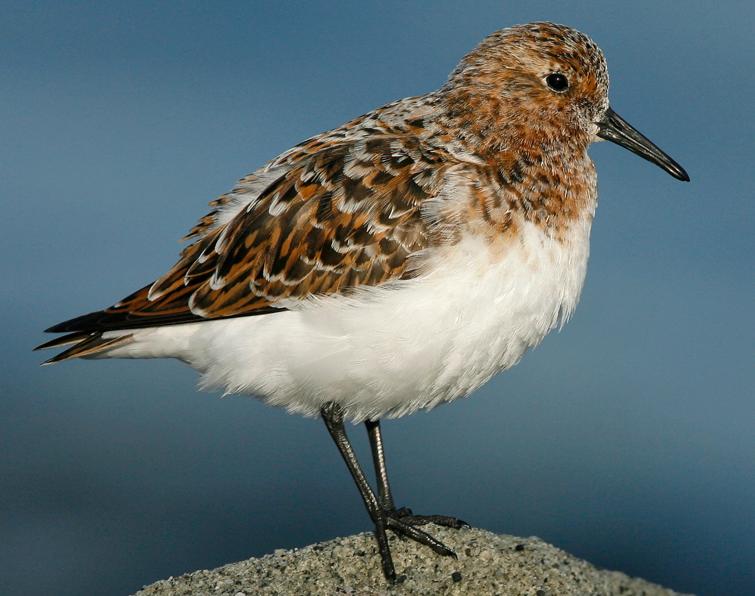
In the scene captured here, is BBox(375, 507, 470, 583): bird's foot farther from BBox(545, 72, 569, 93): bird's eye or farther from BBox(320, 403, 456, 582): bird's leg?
BBox(545, 72, 569, 93): bird's eye

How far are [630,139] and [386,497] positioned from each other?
291 centimetres

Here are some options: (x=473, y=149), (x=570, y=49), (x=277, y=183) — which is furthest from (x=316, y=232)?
(x=570, y=49)

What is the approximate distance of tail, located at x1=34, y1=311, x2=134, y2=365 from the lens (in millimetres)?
7957

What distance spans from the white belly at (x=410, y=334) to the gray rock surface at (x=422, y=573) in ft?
3.12

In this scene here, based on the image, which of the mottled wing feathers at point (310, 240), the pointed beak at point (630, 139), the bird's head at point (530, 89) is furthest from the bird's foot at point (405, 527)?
the pointed beak at point (630, 139)

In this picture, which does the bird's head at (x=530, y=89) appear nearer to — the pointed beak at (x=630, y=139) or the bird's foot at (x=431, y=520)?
the pointed beak at (x=630, y=139)

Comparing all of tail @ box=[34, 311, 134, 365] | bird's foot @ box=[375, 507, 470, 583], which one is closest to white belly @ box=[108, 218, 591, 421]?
tail @ box=[34, 311, 134, 365]

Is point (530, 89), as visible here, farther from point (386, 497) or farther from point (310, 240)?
point (386, 497)

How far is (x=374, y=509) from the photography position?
8000 mm

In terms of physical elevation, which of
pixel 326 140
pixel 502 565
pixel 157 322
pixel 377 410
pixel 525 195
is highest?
pixel 326 140

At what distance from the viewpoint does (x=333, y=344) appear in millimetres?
7336

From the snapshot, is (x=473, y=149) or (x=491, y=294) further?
(x=473, y=149)

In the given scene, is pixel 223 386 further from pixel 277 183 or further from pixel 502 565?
pixel 502 565

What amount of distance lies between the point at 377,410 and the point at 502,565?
1.26 meters
